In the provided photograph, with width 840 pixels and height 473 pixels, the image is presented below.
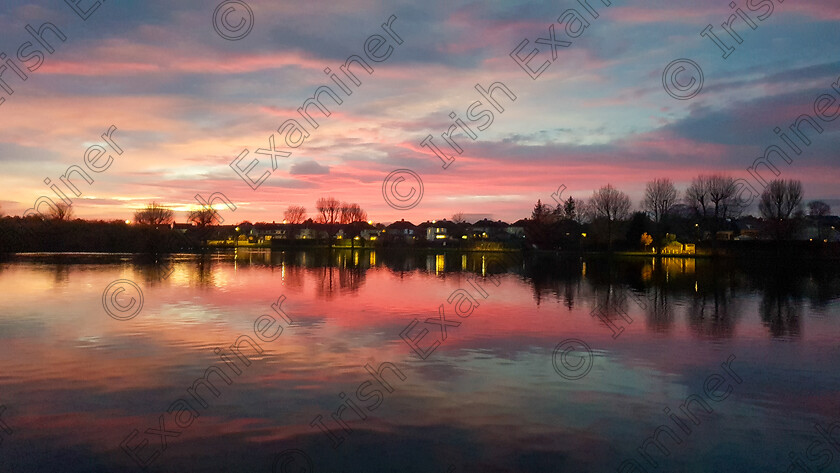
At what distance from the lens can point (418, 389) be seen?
37.8 ft

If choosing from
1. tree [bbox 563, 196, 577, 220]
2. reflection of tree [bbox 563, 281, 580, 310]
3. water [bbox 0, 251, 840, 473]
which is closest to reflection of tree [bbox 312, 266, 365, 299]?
water [bbox 0, 251, 840, 473]

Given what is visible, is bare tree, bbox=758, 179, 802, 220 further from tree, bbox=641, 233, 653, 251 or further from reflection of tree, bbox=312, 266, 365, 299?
reflection of tree, bbox=312, 266, 365, 299

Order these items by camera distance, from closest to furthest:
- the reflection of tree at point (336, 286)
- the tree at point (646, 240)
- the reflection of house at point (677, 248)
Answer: the reflection of tree at point (336, 286) → the reflection of house at point (677, 248) → the tree at point (646, 240)

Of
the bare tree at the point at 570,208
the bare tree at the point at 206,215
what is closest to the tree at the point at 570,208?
the bare tree at the point at 570,208

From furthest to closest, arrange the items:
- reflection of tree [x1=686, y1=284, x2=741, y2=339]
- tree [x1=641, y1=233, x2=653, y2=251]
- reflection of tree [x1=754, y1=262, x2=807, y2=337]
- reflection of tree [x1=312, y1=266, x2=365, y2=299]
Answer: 1. tree [x1=641, y1=233, x2=653, y2=251]
2. reflection of tree [x1=312, y1=266, x2=365, y2=299]
3. reflection of tree [x1=754, y1=262, x2=807, y2=337]
4. reflection of tree [x1=686, y1=284, x2=741, y2=339]

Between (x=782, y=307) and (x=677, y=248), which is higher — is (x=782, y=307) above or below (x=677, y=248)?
below

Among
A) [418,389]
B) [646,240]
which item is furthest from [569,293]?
[646,240]

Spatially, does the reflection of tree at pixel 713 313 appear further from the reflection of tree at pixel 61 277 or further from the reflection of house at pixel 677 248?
the reflection of house at pixel 677 248

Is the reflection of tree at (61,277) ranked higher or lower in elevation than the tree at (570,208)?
lower

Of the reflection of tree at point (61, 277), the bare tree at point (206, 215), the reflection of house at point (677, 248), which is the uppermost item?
the bare tree at point (206, 215)

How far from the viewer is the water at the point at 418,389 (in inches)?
326

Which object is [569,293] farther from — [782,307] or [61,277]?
[61,277]

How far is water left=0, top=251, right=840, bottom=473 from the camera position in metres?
8.28

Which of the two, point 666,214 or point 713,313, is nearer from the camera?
point 713,313
